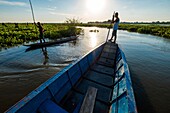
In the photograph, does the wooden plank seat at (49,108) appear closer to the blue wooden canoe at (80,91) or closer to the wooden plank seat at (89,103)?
the blue wooden canoe at (80,91)

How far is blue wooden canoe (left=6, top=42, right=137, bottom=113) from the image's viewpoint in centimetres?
243

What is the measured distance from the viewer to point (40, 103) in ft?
8.60

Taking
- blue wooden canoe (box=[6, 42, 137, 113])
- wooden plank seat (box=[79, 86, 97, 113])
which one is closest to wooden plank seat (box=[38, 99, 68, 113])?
blue wooden canoe (box=[6, 42, 137, 113])

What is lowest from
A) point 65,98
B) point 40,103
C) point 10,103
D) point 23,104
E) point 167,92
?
point 167,92

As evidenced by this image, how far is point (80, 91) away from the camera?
4047mm

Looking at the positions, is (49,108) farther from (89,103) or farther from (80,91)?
(80,91)

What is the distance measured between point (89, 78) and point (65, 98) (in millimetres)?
1690

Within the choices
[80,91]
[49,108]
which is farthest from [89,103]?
[80,91]

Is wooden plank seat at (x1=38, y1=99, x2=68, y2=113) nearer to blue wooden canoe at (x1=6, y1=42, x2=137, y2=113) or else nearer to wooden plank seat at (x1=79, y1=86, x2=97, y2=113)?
blue wooden canoe at (x1=6, y1=42, x2=137, y2=113)

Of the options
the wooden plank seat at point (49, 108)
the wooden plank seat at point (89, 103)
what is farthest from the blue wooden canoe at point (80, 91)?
the wooden plank seat at point (89, 103)

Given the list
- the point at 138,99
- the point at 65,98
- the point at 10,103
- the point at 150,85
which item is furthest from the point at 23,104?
the point at 150,85

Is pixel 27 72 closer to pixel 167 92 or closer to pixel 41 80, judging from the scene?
pixel 41 80

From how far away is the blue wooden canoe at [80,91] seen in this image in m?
2.43

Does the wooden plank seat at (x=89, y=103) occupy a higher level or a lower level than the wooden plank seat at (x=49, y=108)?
lower
